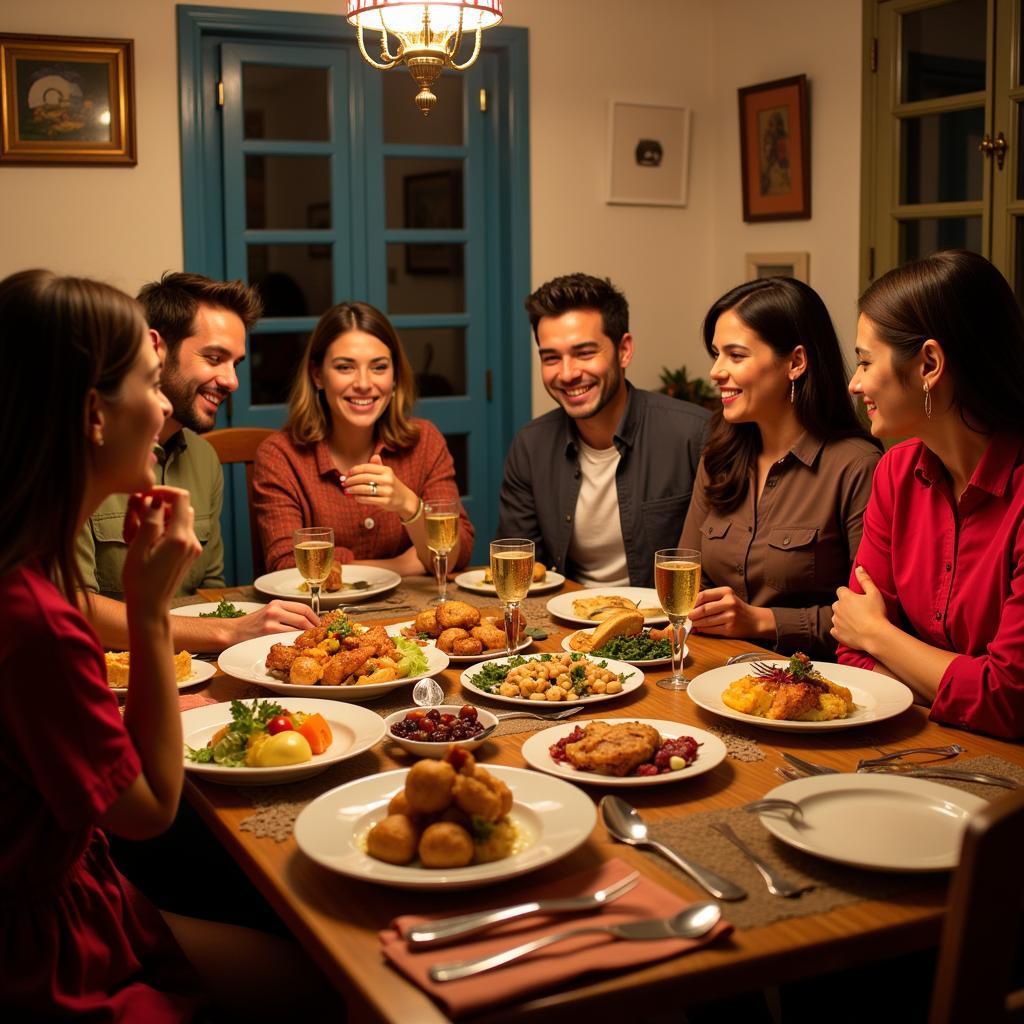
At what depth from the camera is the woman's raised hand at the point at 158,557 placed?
1.38 metres

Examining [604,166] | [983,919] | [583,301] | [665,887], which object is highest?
[604,166]

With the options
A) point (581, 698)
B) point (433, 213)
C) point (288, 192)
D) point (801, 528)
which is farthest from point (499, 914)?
point (433, 213)

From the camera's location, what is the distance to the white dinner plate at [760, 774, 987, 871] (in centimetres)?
126

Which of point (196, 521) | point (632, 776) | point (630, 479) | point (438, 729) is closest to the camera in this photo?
point (632, 776)

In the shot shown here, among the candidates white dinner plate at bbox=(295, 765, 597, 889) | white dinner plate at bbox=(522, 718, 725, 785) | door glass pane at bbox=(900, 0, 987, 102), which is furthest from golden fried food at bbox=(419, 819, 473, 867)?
door glass pane at bbox=(900, 0, 987, 102)

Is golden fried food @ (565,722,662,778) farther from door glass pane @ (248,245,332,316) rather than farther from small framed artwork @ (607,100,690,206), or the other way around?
small framed artwork @ (607,100,690,206)

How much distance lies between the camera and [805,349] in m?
2.61

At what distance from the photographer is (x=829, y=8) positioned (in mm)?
4332

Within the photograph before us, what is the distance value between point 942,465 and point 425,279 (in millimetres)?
3057

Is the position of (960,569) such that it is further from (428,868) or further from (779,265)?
(779,265)

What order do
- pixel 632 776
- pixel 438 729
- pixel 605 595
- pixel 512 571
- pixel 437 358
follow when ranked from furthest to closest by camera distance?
pixel 437 358 → pixel 605 595 → pixel 512 571 → pixel 438 729 → pixel 632 776

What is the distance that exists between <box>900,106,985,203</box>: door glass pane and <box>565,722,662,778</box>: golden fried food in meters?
2.89

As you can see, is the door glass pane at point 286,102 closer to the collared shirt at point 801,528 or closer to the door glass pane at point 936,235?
the door glass pane at point 936,235

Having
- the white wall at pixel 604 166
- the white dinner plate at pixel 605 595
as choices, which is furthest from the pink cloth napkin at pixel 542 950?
the white wall at pixel 604 166
